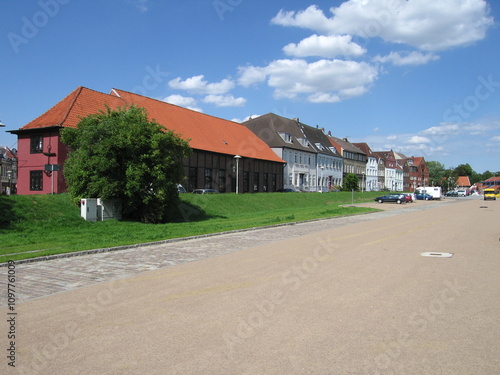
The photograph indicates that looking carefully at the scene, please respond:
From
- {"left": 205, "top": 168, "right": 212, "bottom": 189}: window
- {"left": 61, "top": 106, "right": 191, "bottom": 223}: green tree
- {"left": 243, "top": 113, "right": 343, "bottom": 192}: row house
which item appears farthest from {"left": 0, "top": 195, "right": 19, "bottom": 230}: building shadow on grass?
{"left": 243, "top": 113, "right": 343, "bottom": 192}: row house

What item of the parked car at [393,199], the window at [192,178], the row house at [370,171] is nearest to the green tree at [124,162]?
the window at [192,178]

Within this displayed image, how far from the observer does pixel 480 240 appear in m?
16.4

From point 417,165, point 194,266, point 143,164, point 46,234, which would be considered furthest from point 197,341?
point 417,165

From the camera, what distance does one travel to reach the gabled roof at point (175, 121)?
38906mm

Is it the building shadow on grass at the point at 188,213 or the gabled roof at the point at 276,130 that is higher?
the gabled roof at the point at 276,130

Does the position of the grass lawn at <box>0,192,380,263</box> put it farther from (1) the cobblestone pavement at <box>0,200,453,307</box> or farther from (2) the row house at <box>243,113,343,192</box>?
(2) the row house at <box>243,113,343,192</box>

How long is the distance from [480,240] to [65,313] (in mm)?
15113

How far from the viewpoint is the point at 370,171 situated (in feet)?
384

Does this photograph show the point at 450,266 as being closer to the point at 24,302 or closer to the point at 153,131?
the point at 24,302

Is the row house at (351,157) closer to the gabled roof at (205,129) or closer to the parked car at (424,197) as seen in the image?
the parked car at (424,197)

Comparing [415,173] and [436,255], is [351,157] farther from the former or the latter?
[436,255]

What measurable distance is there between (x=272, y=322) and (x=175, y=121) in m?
47.9

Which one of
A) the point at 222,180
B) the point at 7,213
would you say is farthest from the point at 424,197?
the point at 7,213

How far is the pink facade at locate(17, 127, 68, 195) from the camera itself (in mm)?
37094
